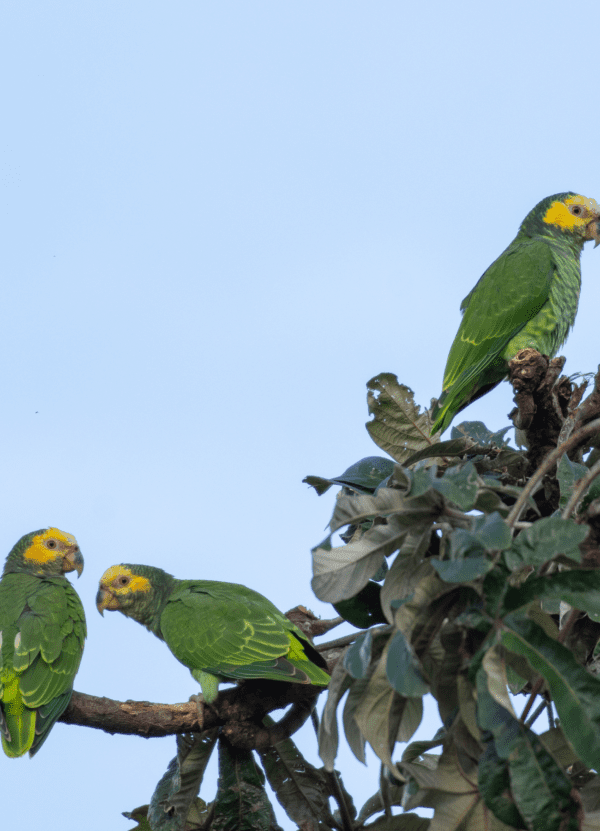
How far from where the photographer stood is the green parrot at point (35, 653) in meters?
2.98

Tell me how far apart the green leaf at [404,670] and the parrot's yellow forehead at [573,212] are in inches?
161

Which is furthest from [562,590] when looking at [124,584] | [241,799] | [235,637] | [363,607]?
[124,584]

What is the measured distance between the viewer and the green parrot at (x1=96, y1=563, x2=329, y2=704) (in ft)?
9.30

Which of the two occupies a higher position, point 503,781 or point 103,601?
point 103,601

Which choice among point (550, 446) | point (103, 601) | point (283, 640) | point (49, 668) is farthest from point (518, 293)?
point (49, 668)

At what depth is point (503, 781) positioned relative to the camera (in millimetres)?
1534

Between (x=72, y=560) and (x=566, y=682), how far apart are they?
3505mm

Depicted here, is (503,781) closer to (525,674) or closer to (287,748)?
(525,674)

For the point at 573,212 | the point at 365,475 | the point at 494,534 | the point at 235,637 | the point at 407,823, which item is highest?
the point at 573,212

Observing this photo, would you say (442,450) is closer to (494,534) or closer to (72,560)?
(494,534)

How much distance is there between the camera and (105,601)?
13.1 feet

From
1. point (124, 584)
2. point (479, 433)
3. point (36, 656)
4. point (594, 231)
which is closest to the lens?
point (36, 656)

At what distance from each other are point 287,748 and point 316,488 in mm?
949

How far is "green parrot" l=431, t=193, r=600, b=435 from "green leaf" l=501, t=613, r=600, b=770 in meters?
2.69
